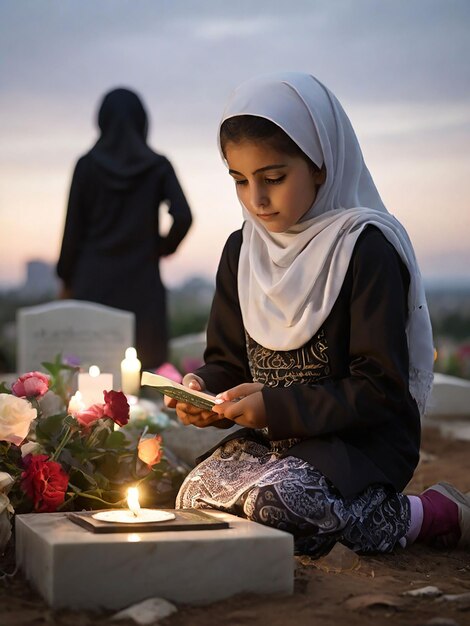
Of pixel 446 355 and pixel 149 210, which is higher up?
pixel 149 210

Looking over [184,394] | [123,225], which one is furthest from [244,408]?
[123,225]

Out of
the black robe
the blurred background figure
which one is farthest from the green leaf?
the blurred background figure

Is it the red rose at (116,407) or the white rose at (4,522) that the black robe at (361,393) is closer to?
the red rose at (116,407)

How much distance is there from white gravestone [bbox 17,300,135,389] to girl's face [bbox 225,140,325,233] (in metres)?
5.08

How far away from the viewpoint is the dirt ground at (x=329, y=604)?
2475 millimetres

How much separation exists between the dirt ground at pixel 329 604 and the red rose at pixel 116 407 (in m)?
Result: 0.72

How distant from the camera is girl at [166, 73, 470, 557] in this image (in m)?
3.29

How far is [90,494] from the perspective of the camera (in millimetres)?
3621

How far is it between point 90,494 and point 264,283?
89 centimetres

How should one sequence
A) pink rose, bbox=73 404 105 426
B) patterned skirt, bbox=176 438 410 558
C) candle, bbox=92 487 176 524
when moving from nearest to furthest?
candle, bbox=92 487 176 524
patterned skirt, bbox=176 438 410 558
pink rose, bbox=73 404 105 426

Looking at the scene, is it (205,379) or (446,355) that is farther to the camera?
(446,355)

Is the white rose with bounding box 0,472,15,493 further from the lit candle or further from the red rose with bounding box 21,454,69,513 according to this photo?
the lit candle

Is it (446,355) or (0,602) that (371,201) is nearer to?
(0,602)

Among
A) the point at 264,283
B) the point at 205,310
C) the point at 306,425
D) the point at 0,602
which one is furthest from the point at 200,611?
the point at 205,310
